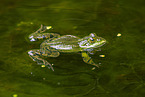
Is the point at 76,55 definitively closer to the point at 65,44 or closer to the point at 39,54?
the point at 65,44

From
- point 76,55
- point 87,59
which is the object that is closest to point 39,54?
point 76,55

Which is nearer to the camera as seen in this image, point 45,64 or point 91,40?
point 45,64

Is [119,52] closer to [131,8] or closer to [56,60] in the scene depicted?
[56,60]

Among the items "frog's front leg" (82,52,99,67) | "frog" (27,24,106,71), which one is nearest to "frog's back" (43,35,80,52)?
"frog" (27,24,106,71)

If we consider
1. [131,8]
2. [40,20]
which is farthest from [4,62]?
[131,8]

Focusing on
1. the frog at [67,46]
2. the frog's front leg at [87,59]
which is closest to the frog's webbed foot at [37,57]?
the frog at [67,46]

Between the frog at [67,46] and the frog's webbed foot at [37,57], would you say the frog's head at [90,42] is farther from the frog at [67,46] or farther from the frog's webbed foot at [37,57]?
the frog's webbed foot at [37,57]

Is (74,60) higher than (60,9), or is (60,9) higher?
(60,9)
